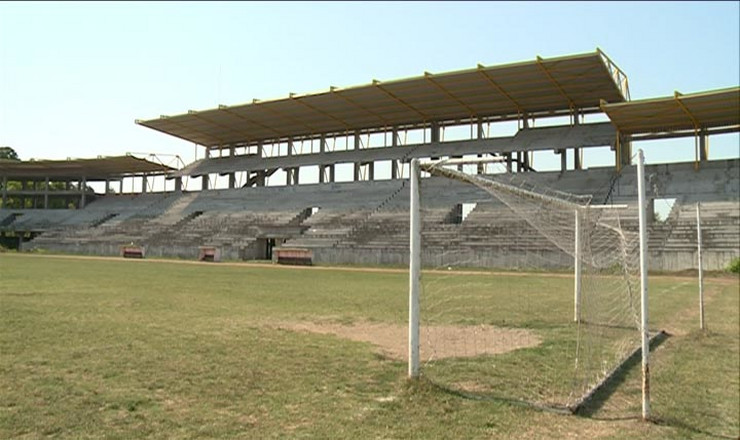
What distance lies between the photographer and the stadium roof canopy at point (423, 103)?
36.6 meters

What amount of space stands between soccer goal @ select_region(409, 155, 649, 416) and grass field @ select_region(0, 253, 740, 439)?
1.67ft

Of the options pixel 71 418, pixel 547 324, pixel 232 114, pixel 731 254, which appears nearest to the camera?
pixel 71 418

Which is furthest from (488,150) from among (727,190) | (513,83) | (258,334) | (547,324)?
(258,334)

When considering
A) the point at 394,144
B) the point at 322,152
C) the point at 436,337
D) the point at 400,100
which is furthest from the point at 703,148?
the point at 436,337

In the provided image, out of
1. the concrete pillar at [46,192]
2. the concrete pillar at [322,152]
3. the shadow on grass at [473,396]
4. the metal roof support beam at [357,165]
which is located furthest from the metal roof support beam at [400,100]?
the concrete pillar at [46,192]

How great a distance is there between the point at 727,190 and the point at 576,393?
113ft

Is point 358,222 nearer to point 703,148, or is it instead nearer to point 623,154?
point 623,154

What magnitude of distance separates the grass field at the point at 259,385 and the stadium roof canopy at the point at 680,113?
25.0m

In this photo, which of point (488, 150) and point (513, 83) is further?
point (488, 150)

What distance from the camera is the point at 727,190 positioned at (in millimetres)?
34500

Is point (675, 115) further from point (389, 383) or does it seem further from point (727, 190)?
point (389, 383)

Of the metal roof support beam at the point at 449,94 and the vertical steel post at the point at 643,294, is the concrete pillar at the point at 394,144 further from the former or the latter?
the vertical steel post at the point at 643,294

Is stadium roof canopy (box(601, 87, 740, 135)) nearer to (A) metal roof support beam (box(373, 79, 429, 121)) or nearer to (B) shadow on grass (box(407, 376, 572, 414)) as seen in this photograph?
(A) metal roof support beam (box(373, 79, 429, 121))

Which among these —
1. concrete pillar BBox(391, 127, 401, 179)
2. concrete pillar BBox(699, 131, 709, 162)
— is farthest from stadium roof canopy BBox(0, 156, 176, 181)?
concrete pillar BBox(699, 131, 709, 162)
